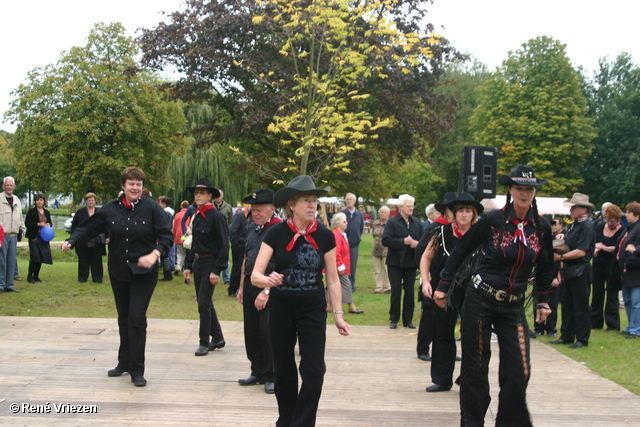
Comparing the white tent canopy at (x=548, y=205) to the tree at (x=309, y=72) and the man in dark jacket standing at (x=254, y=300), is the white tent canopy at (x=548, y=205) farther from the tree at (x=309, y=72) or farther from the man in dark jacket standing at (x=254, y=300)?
the man in dark jacket standing at (x=254, y=300)

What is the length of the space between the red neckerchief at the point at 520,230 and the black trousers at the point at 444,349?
6.08ft

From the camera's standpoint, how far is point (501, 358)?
16.3 ft

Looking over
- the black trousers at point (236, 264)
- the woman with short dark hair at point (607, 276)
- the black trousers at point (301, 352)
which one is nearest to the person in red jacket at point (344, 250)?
the black trousers at point (236, 264)

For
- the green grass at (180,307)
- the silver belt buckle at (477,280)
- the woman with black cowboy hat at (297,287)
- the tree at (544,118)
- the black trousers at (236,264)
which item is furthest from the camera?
the tree at (544,118)

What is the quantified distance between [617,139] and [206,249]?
4992 cm

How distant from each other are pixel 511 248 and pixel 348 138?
12.9m

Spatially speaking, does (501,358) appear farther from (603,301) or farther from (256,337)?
(603,301)

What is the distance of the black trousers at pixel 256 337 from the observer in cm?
657

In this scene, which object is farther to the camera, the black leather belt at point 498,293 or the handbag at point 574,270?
the handbag at point 574,270

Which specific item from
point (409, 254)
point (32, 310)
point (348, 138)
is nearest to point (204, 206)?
point (409, 254)

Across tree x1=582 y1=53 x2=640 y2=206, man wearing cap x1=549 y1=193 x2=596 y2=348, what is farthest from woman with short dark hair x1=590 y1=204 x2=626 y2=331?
tree x1=582 y1=53 x2=640 y2=206

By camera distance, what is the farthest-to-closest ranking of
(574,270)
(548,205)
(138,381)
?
(548,205)
(574,270)
(138,381)

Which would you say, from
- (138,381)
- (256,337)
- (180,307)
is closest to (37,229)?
(180,307)

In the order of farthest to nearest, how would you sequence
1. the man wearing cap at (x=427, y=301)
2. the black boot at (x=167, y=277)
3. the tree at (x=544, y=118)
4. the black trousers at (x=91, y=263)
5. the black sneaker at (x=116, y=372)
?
the tree at (x=544, y=118)
the black boot at (x=167, y=277)
the black trousers at (x=91, y=263)
the man wearing cap at (x=427, y=301)
the black sneaker at (x=116, y=372)
